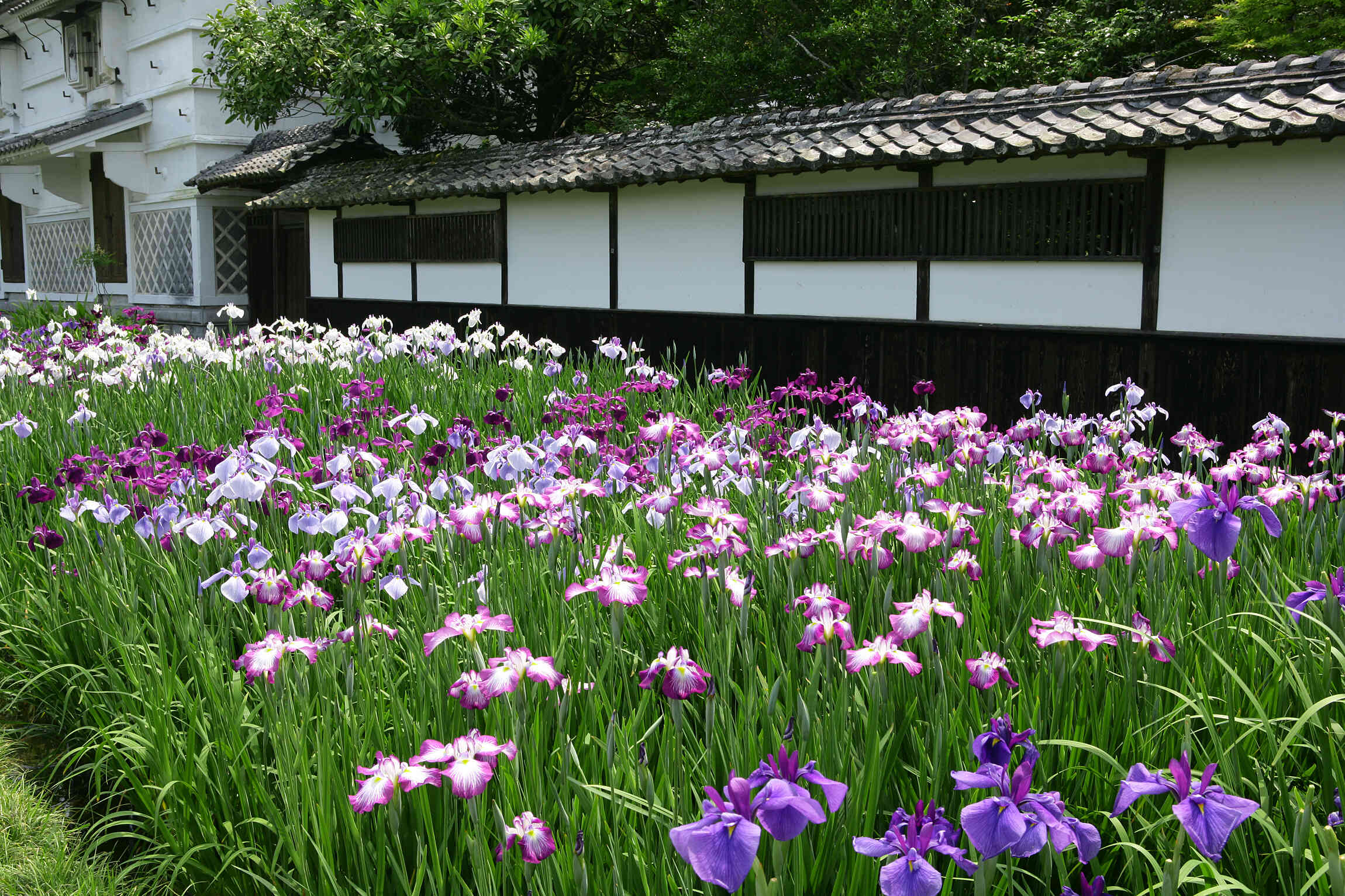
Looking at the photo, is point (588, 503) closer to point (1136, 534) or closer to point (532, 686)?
point (532, 686)

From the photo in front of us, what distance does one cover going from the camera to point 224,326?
1827cm

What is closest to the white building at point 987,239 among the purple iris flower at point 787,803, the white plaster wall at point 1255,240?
the white plaster wall at point 1255,240

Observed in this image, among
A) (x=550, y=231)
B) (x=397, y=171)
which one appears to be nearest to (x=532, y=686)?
(x=550, y=231)

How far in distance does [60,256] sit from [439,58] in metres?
13.2

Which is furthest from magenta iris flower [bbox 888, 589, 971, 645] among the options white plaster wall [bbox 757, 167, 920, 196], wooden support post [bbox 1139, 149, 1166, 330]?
white plaster wall [bbox 757, 167, 920, 196]

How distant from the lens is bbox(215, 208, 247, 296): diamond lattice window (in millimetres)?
18375

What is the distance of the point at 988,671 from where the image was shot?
193 centimetres

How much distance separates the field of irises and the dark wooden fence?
3.11 m

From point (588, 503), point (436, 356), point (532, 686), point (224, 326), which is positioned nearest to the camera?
point (532, 686)

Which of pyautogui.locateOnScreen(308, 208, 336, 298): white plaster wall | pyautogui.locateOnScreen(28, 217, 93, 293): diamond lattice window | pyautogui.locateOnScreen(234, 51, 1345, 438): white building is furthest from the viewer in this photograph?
pyautogui.locateOnScreen(28, 217, 93, 293): diamond lattice window

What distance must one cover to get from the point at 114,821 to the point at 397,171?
41.1 feet

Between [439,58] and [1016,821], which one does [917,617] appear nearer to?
[1016,821]

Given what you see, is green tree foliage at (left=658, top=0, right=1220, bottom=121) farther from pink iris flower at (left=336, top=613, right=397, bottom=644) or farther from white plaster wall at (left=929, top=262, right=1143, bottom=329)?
pink iris flower at (left=336, top=613, right=397, bottom=644)

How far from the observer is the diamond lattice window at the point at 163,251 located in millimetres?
18609
